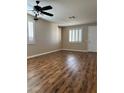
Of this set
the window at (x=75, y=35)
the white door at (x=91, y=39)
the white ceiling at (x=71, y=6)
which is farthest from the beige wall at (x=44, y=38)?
the white door at (x=91, y=39)

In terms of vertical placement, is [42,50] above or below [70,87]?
above

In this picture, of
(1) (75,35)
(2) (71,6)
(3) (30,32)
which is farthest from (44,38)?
(2) (71,6)

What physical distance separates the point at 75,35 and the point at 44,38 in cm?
310

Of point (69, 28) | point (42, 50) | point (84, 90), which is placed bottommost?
point (84, 90)

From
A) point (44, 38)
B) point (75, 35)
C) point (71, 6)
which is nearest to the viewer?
point (71, 6)

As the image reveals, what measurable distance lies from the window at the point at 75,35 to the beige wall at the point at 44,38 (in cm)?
104

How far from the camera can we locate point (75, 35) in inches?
393

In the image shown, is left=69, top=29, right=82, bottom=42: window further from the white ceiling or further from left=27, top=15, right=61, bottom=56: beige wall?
the white ceiling

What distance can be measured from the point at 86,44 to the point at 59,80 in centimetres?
670

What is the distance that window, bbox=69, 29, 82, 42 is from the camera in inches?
383

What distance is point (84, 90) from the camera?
8.13 ft

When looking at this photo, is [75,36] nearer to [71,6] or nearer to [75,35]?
[75,35]
